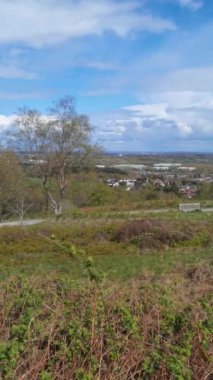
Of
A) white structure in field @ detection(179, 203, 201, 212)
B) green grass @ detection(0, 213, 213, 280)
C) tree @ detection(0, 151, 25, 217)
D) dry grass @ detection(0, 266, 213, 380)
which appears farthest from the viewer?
tree @ detection(0, 151, 25, 217)

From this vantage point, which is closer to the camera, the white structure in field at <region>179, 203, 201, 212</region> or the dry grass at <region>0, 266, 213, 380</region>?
the dry grass at <region>0, 266, 213, 380</region>

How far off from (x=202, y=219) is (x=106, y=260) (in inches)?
349

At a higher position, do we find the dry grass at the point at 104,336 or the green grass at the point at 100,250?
the dry grass at the point at 104,336

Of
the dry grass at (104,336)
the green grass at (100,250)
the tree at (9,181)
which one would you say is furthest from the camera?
the tree at (9,181)

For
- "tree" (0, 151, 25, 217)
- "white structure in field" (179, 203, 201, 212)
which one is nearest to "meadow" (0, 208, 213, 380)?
"white structure in field" (179, 203, 201, 212)

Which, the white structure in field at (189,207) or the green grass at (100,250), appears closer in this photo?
the green grass at (100,250)

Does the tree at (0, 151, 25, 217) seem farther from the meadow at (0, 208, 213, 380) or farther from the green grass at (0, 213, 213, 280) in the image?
the meadow at (0, 208, 213, 380)

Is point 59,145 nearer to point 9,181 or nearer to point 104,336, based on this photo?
point 9,181

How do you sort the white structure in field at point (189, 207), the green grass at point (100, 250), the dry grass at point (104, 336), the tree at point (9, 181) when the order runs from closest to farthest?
1. the dry grass at point (104, 336)
2. the green grass at point (100, 250)
3. the white structure in field at point (189, 207)
4. the tree at point (9, 181)

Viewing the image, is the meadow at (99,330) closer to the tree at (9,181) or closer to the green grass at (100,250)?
the green grass at (100,250)

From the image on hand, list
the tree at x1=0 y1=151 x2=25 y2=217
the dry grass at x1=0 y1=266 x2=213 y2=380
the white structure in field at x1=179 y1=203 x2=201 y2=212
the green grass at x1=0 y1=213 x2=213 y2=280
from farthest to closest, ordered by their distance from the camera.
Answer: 1. the tree at x1=0 y1=151 x2=25 y2=217
2. the white structure in field at x1=179 y1=203 x2=201 y2=212
3. the green grass at x1=0 y1=213 x2=213 y2=280
4. the dry grass at x1=0 y1=266 x2=213 y2=380

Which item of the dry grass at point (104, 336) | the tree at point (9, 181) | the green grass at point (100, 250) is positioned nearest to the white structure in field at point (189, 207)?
the green grass at point (100, 250)

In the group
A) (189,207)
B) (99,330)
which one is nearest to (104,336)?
(99,330)

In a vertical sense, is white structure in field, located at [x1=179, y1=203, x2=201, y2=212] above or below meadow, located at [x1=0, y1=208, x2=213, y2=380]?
below
